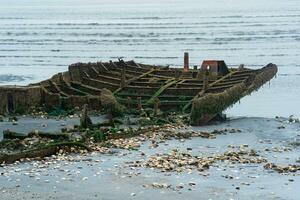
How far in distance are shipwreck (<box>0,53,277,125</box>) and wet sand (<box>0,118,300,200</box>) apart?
6.33 meters

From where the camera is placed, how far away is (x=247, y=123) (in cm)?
3078

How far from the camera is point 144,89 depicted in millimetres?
34719

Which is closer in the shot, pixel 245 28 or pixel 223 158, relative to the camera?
pixel 223 158

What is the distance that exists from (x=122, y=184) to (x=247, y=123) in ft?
40.3

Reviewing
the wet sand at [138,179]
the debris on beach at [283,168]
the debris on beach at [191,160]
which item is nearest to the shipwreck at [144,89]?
the debris on beach at [191,160]

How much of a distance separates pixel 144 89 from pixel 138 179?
14622 mm

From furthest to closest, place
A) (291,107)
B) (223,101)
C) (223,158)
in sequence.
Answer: (291,107)
(223,101)
(223,158)

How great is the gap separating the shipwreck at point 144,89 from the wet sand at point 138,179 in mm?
6328

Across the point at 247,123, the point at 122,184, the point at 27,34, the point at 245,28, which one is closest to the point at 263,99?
the point at 247,123

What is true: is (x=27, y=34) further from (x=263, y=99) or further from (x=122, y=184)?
(x=122, y=184)

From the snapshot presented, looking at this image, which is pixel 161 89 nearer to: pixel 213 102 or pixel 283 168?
pixel 213 102

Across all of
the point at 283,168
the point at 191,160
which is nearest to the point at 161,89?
the point at 191,160

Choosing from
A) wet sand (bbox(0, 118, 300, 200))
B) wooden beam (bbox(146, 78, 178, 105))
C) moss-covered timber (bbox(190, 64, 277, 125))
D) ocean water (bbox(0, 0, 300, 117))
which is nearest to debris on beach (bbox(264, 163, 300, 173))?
wet sand (bbox(0, 118, 300, 200))

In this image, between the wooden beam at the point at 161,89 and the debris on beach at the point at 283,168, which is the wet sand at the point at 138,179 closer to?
the debris on beach at the point at 283,168
